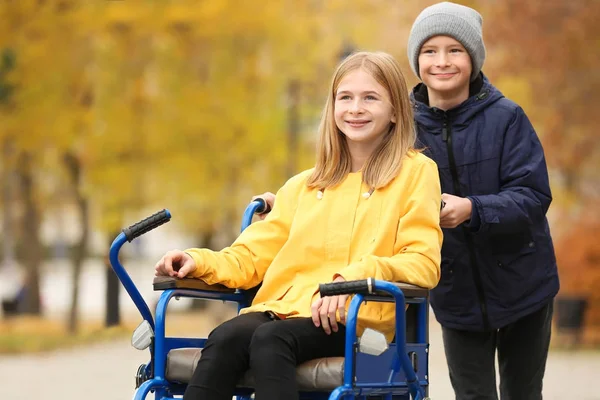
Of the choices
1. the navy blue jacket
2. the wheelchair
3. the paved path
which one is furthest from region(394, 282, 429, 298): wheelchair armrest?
A: the paved path

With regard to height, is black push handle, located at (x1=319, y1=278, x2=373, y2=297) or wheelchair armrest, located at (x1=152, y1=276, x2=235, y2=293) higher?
black push handle, located at (x1=319, y1=278, x2=373, y2=297)

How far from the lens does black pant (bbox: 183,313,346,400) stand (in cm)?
373

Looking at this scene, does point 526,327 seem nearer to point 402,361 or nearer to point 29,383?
point 402,361

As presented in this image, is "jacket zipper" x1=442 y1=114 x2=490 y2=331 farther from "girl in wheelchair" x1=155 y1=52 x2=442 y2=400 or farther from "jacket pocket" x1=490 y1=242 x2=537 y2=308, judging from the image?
"girl in wheelchair" x1=155 y1=52 x2=442 y2=400

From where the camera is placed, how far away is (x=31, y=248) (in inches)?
741

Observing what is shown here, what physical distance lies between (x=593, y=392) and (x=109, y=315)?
30.7ft

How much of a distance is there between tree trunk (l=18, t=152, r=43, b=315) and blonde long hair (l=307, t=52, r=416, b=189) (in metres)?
14.4

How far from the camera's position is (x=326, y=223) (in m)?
4.21

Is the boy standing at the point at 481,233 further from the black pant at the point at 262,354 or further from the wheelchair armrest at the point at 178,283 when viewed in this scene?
the wheelchair armrest at the point at 178,283

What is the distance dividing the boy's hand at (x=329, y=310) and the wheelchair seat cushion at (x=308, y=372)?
0.11 metres

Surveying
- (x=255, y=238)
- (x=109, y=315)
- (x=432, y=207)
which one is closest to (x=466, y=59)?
(x=432, y=207)

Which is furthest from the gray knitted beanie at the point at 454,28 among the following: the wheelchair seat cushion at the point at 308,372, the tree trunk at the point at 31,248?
Answer: the tree trunk at the point at 31,248

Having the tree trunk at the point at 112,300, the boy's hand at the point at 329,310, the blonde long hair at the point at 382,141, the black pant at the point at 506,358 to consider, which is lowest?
the tree trunk at the point at 112,300

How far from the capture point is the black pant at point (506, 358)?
15.0 feet
